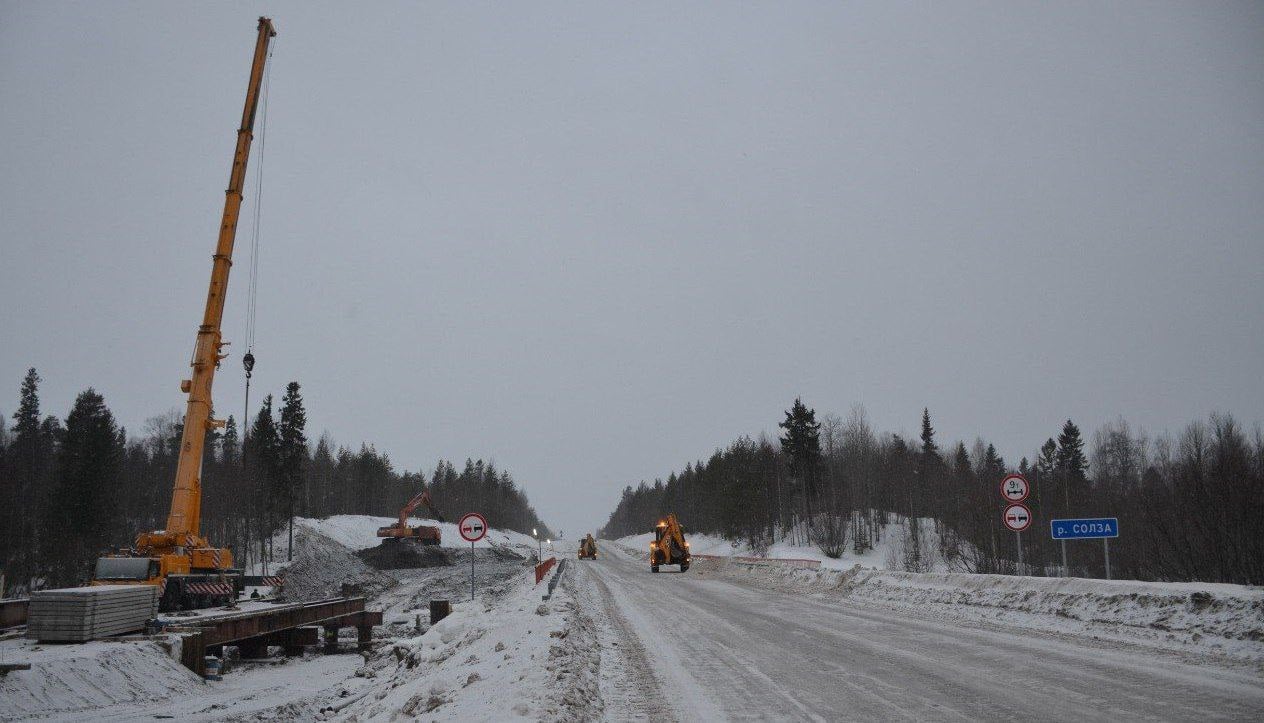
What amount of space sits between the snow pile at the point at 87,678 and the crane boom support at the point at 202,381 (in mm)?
7656

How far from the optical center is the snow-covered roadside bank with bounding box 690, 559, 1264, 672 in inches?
401

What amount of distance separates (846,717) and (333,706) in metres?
8.96

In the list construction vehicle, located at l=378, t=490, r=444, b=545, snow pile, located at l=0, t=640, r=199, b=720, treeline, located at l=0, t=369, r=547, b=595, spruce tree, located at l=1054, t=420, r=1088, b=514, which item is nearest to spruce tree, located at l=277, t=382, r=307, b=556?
treeline, located at l=0, t=369, r=547, b=595

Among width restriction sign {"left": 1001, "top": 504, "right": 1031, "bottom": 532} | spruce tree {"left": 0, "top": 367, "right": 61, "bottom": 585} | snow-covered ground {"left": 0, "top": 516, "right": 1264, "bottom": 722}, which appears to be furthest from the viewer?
spruce tree {"left": 0, "top": 367, "right": 61, "bottom": 585}

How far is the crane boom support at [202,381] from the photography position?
20797 millimetres

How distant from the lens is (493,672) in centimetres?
891

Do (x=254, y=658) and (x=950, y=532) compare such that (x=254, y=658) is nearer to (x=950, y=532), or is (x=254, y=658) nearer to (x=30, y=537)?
(x=30, y=537)

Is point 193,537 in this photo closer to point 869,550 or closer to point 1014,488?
point 1014,488

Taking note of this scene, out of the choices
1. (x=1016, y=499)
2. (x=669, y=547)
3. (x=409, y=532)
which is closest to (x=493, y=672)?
(x=1016, y=499)

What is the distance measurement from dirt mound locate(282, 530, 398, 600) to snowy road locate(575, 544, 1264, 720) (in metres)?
21.8

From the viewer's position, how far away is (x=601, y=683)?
912 cm

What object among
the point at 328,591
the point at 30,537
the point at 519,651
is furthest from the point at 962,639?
the point at 30,537

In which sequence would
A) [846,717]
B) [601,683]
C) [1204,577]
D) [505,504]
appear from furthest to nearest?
[505,504] < [1204,577] < [601,683] < [846,717]

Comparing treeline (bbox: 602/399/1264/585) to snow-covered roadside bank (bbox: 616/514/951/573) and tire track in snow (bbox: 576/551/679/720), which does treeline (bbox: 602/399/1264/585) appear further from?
tire track in snow (bbox: 576/551/679/720)
